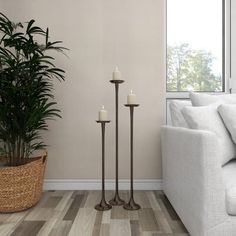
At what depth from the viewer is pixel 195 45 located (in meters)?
2.60

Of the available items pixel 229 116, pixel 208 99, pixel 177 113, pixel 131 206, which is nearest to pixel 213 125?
pixel 229 116

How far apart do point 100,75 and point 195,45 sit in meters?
0.95

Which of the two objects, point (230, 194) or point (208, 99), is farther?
point (208, 99)

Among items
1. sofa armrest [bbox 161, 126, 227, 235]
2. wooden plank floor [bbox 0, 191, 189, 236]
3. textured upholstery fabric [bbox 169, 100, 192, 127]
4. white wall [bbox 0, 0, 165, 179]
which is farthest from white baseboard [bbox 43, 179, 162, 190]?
sofa armrest [bbox 161, 126, 227, 235]

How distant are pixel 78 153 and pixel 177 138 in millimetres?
1052

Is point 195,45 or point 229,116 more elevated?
point 195,45

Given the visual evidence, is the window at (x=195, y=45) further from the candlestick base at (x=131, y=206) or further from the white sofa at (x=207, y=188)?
the white sofa at (x=207, y=188)

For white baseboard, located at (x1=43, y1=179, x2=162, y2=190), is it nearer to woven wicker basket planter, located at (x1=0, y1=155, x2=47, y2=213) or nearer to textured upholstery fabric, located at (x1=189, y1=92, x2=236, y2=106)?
woven wicker basket planter, located at (x1=0, y1=155, x2=47, y2=213)

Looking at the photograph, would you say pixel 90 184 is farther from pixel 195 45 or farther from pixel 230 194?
pixel 195 45

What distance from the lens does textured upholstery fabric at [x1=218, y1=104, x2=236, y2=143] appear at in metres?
1.60

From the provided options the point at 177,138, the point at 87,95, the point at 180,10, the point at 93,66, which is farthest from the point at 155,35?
the point at 177,138

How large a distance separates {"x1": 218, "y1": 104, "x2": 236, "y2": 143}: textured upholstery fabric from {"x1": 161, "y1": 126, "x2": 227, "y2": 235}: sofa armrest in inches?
10.9

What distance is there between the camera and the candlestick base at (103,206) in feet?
6.48

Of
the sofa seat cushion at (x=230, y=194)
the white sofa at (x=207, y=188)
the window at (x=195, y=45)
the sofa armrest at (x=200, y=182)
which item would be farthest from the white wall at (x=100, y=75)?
the sofa seat cushion at (x=230, y=194)
